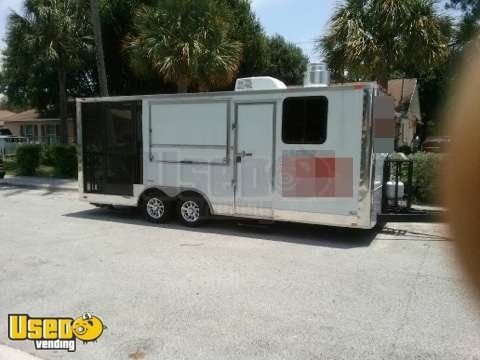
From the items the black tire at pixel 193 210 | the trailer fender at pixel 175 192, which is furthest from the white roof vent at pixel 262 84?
the black tire at pixel 193 210

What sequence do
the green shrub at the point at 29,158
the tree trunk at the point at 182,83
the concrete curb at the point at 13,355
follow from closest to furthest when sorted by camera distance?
the concrete curb at the point at 13,355 → the tree trunk at the point at 182,83 → the green shrub at the point at 29,158

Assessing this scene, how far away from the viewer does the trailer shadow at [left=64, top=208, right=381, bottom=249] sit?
7.57 metres

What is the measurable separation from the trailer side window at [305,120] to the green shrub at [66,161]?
11541mm

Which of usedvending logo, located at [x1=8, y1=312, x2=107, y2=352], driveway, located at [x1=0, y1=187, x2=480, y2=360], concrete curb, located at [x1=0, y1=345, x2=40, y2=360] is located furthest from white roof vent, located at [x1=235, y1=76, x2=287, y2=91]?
concrete curb, located at [x1=0, y1=345, x2=40, y2=360]

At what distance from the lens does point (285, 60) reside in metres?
30.2

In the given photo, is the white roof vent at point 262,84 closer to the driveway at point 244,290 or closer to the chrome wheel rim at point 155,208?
the driveway at point 244,290

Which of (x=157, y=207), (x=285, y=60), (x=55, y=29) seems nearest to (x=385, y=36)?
(x=157, y=207)

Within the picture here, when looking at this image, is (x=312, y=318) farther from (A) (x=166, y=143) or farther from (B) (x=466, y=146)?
(A) (x=166, y=143)

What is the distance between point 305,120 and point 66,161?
12.2 m

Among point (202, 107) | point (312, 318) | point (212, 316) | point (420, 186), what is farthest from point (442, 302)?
point (420, 186)

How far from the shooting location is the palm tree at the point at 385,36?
13.3 metres

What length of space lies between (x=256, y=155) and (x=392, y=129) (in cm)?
262

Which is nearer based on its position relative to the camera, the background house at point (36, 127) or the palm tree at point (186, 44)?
the palm tree at point (186, 44)

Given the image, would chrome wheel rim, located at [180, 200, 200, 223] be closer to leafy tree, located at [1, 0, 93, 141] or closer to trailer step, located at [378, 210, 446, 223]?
trailer step, located at [378, 210, 446, 223]
